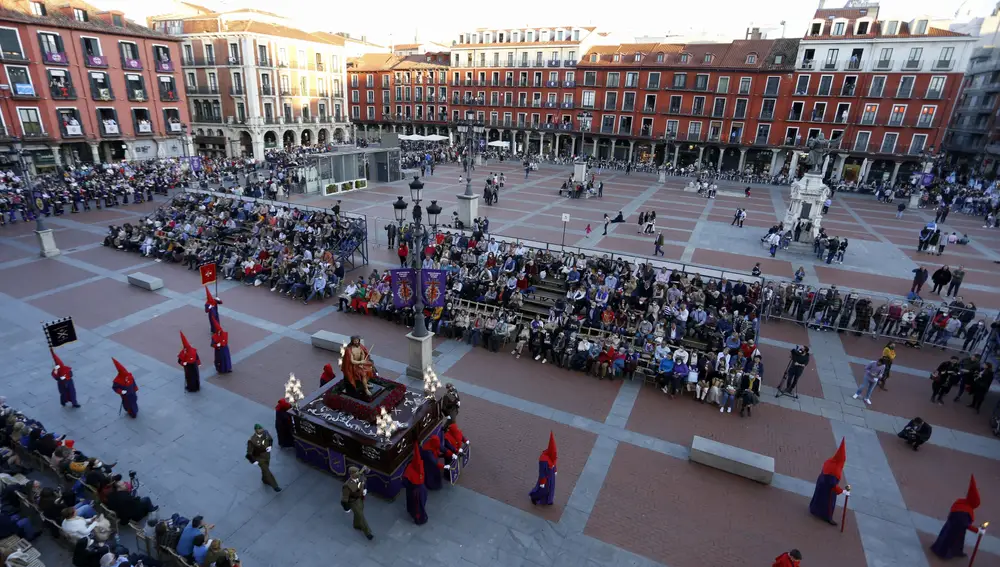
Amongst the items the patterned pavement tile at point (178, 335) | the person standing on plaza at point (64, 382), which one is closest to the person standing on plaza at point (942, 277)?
the patterned pavement tile at point (178, 335)

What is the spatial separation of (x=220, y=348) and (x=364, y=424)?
6011 mm

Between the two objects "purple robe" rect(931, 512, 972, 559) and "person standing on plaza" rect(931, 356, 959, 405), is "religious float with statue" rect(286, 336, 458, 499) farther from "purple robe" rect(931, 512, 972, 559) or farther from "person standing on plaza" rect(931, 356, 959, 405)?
"person standing on plaza" rect(931, 356, 959, 405)

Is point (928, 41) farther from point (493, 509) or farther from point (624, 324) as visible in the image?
point (493, 509)

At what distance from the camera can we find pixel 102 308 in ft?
56.9

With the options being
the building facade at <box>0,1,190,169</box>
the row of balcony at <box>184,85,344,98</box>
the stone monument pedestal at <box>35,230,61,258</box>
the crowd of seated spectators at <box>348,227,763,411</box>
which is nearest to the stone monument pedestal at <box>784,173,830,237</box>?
the crowd of seated spectators at <box>348,227,763,411</box>

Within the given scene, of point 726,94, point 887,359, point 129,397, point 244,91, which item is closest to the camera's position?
point 129,397

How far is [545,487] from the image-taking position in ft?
30.3

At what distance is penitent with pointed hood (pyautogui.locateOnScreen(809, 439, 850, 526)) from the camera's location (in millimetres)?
9023

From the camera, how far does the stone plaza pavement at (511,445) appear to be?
8766mm

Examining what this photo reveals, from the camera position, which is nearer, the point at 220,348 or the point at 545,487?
the point at 545,487

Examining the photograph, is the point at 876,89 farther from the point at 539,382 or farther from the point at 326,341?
the point at 326,341

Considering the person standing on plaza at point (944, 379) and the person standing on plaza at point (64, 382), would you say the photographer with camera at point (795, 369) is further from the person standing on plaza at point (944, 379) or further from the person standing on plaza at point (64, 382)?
the person standing on plaza at point (64, 382)

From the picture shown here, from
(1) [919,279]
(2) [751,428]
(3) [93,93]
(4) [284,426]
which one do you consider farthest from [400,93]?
(2) [751,428]

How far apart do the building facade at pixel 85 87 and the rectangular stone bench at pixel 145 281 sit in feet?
75.1
